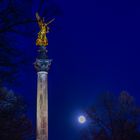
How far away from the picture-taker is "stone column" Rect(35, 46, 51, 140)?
1217 inches

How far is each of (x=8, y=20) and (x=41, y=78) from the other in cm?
1528

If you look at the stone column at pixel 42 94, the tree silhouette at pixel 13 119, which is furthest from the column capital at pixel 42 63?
the tree silhouette at pixel 13 119

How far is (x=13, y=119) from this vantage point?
142 feet

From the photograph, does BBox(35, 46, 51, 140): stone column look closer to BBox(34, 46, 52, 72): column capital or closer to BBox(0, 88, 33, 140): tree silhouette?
BBox(34, 46, 52, 72): column capital

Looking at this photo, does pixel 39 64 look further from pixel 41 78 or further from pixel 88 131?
pixel 88 131

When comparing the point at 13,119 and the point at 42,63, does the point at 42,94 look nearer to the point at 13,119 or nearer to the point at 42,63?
the point at 42,63

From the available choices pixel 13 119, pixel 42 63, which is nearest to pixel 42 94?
pixel 42 63

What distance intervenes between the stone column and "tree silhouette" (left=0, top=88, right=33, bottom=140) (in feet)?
13.0

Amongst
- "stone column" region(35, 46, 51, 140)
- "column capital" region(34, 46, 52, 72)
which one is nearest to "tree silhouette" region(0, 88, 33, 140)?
"stone column" region(35, 46, 51, 140)

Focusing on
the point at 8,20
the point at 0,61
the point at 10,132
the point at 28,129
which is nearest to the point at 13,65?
the point at 0,61

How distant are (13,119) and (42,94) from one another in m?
12.8

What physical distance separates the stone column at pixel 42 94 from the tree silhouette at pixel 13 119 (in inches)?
156

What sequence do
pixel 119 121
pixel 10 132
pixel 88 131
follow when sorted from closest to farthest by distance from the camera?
pixel 10 132 → pixel 119 121 → pixel 88 131

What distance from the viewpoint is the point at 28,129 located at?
50.0 m
